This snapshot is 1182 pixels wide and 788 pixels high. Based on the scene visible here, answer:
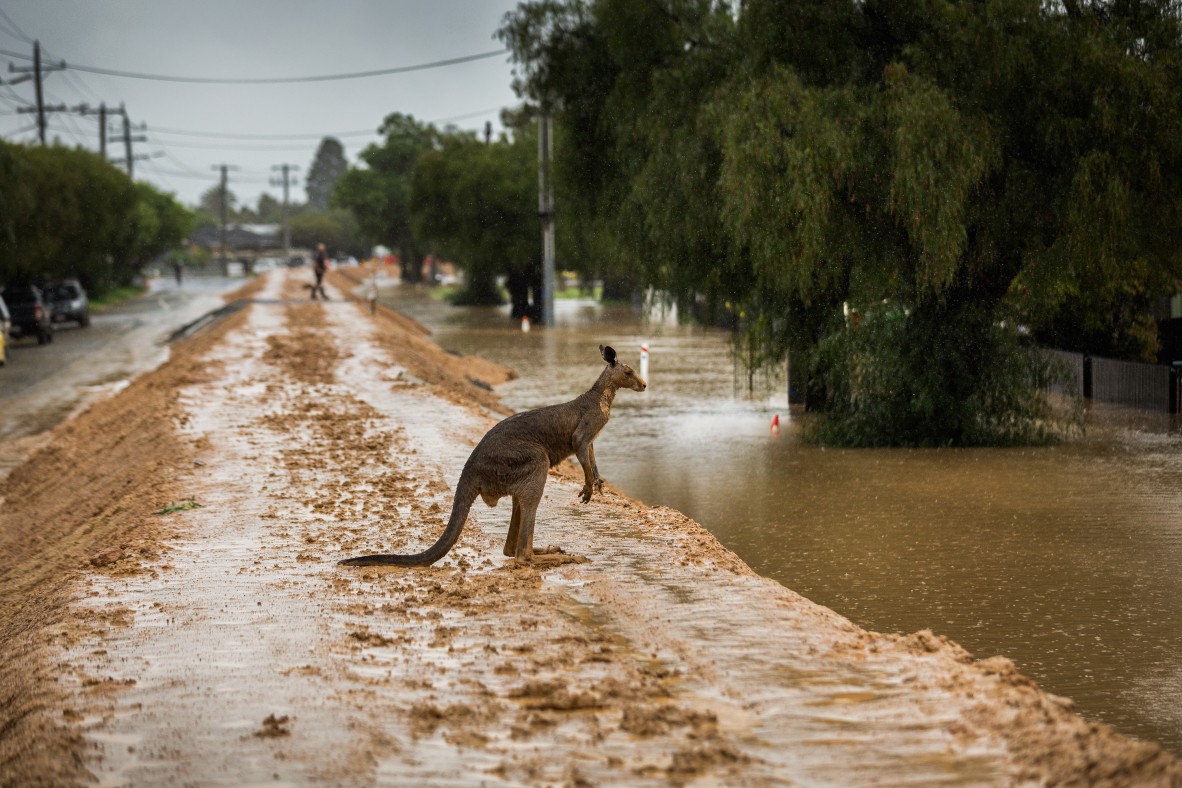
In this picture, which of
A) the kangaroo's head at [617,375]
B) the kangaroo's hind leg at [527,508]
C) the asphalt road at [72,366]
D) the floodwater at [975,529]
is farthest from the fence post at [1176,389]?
the asphalt road at [72,366]

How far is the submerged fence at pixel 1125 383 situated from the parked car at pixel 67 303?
34700 millimetres

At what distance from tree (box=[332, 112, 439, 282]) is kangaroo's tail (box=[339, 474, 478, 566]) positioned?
8727 cm

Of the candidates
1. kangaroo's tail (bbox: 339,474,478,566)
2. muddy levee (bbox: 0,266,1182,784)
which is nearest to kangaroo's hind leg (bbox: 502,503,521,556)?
muddy levee (bbox: 0,266,1182,784)

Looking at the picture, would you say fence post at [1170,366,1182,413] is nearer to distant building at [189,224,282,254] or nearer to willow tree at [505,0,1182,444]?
willow tree at [505,0,1182,444]

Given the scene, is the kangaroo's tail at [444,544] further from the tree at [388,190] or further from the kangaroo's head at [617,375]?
the tree at [388,190]

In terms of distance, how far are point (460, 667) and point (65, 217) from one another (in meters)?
48.5

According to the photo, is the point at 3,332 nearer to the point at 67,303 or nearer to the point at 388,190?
the point at 67,303

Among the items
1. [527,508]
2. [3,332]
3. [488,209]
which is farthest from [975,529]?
[488,209]

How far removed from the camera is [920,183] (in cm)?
1845

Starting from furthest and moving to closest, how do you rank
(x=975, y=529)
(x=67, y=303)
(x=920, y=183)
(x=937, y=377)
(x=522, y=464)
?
(x=67, y=303) < (x=937, y=377) < (x=920, y=183) < (x=975, y=529) < (x=522, y=464)

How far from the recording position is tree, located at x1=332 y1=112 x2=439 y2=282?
331 ft

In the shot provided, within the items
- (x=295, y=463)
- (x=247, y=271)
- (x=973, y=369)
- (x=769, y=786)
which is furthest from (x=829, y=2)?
(x=247, y=271)

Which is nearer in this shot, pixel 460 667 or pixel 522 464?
pixel 460 667

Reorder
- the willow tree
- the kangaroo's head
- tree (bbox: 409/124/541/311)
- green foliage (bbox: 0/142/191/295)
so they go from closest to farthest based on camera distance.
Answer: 1. the kangaroo's head
2. the willow tree
3. green foliage (bbox: 0/142/191/295)
4. tree (bbox: 409/124/541/311)
